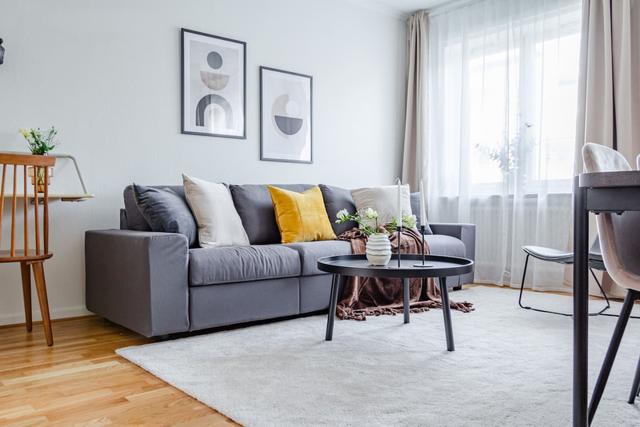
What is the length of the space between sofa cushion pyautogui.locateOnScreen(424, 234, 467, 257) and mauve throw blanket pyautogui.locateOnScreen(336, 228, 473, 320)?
99 mm

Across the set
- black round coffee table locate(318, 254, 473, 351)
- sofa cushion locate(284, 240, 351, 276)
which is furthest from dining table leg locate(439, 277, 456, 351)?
sofa cushion locate(284, 240, 351, 276)

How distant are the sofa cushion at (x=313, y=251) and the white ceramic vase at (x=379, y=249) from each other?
551 mm

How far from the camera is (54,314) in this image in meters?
3.27

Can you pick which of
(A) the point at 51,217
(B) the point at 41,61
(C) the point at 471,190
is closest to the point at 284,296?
(A) the point at 51,217

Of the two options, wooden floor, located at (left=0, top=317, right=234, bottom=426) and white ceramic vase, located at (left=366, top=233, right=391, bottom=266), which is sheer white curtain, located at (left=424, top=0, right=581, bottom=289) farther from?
wooden floor, located at (left=0, top=317, right=234, bottom=426)

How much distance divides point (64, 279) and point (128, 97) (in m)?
1.24

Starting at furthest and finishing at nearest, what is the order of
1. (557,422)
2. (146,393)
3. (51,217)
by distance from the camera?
(51,217), (146,393), (557,422)

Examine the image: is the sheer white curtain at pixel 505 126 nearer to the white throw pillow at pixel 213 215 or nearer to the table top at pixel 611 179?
the white throw pillow at pixel 213 215

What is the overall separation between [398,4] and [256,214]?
2.75 m

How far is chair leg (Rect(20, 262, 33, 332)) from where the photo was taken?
2.79m

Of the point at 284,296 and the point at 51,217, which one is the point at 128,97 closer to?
the point at 51,217

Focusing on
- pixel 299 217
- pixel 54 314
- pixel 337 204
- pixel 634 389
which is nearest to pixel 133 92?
pixel 299 217

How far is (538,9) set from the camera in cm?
436

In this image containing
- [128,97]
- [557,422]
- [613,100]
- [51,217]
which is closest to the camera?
[557,422]
